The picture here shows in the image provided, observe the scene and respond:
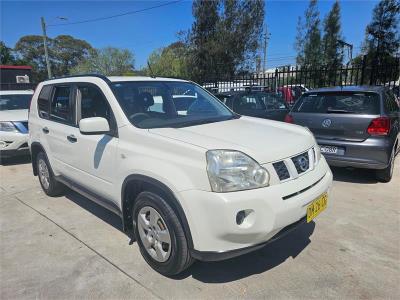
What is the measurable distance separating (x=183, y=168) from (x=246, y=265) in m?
1.25

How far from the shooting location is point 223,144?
98.9 inches

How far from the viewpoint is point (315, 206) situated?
2770 mm

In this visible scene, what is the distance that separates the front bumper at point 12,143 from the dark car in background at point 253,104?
4.65 metres

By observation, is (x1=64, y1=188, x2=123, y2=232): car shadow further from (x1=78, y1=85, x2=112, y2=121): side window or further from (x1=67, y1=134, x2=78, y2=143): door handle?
(x1=78, y1=85, x2=112, y2=121): side window

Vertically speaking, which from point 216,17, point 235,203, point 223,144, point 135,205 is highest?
point 216,17

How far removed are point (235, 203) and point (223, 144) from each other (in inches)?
19.7

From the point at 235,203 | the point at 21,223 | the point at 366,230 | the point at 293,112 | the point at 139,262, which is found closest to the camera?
Result: the point at 235,203

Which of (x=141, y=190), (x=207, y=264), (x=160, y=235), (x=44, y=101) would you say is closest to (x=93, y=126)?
(x=141, y=190)

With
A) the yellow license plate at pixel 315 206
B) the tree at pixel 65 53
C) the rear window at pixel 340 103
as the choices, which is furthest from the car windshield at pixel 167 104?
the tree at pixel 65 53

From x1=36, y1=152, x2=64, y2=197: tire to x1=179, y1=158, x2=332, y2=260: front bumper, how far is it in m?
3.14

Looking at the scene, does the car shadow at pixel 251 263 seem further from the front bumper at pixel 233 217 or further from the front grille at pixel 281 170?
the front grille at pixel 281 170

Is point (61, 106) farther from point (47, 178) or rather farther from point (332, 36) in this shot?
point (332, 36)

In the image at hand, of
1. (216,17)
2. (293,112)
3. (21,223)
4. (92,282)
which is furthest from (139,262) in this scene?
(216,17)

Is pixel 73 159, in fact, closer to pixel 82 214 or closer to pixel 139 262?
pixel 82 214
